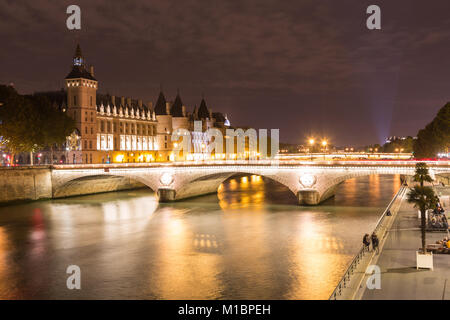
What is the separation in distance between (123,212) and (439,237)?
37.3 meters

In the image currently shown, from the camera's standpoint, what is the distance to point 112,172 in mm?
67688

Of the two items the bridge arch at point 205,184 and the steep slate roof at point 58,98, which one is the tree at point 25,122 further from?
the bridge arch at point 205,184

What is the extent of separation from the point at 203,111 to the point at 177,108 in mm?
21647

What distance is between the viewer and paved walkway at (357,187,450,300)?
65.0 feet

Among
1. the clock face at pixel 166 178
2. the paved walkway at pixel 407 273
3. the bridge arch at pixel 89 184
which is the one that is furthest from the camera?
the bridge arch at pixel 89 184

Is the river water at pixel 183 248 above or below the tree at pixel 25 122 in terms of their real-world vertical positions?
below

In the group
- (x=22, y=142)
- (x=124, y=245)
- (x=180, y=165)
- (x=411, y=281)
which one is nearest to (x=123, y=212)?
(x=180, y=165)

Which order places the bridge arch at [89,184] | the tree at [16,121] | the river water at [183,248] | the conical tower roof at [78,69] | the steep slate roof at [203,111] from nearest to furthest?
the river water at [183,248] → the tree at [16,121] → the bridge arch at [89,184] → the conical tower roof at [78,69] → the steep slate roof at [203,111]

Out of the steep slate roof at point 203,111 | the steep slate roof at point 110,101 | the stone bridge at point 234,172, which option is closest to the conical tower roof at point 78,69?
the steep slate roof at point 110,101

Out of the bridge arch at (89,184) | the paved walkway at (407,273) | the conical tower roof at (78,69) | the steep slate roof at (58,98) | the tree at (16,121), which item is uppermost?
the conical tower roof at (78,69)

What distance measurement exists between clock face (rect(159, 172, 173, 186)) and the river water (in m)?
3.19

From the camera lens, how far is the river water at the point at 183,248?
26.9 metres

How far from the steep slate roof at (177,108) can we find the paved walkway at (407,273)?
11108 centimetres
